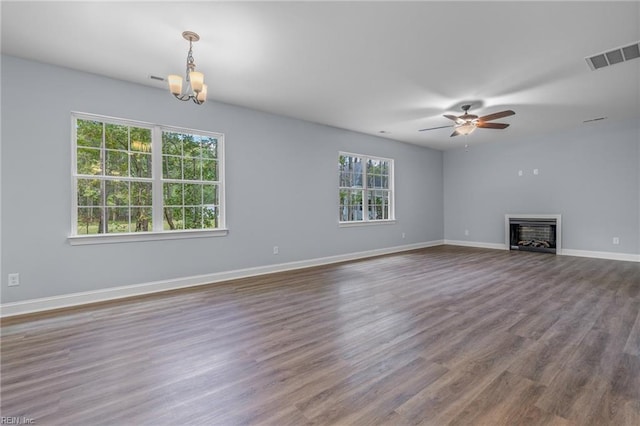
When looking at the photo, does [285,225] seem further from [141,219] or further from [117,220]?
[117,220]

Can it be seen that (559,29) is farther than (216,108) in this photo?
No

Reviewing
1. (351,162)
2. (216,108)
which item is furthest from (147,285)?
(351,162)

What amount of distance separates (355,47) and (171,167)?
120 inches

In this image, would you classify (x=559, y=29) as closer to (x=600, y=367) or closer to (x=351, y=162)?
(x=600, y=367)

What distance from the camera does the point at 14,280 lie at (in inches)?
127

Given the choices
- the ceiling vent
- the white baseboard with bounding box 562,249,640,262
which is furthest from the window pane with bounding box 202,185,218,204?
the white baseboard with bounding box 562,249,640,262

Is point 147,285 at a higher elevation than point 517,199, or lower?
lower

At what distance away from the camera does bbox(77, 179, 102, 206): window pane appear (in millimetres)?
3693

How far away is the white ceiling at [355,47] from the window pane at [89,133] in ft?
2.12

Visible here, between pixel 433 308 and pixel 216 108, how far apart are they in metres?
4.20

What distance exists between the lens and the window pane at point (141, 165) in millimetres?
4059

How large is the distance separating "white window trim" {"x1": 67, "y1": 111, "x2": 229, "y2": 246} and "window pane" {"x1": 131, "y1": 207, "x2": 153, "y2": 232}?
7cm

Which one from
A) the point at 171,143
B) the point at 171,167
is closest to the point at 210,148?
the point at 171,143

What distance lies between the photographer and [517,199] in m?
7.48
